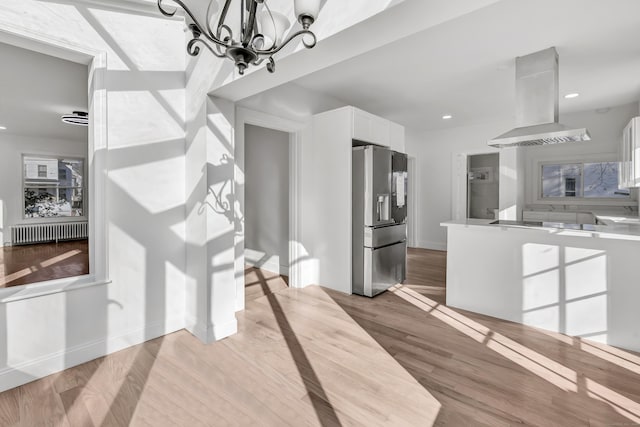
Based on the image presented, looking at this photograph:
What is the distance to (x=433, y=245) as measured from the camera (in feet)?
21.6

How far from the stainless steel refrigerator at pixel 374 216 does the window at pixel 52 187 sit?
7626 millimetres

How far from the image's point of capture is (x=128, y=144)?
8.07 feet

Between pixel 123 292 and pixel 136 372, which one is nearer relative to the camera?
pixel 136 372

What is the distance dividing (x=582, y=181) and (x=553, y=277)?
11.7 feet

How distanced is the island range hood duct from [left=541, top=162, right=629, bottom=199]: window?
2783mm

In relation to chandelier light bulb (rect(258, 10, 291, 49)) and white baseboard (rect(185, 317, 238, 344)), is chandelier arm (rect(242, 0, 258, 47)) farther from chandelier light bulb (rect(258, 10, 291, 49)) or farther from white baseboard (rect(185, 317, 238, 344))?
white baseboard (rect(185, 317, 238, 344))

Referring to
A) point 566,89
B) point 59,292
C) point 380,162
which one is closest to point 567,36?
point 566,89

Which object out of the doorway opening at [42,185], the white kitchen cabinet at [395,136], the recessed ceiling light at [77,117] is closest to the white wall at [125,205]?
the doorway opening at [42,185]

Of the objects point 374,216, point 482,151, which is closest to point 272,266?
point 374,216

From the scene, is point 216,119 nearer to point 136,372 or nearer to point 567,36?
point 136,372

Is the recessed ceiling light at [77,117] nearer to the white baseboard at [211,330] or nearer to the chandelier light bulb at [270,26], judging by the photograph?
the white baseboard at [211,330]

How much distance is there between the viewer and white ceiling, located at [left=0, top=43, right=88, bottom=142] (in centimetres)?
299

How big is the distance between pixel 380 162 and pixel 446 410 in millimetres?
2637

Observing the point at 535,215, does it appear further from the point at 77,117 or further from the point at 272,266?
the point at 77,117
